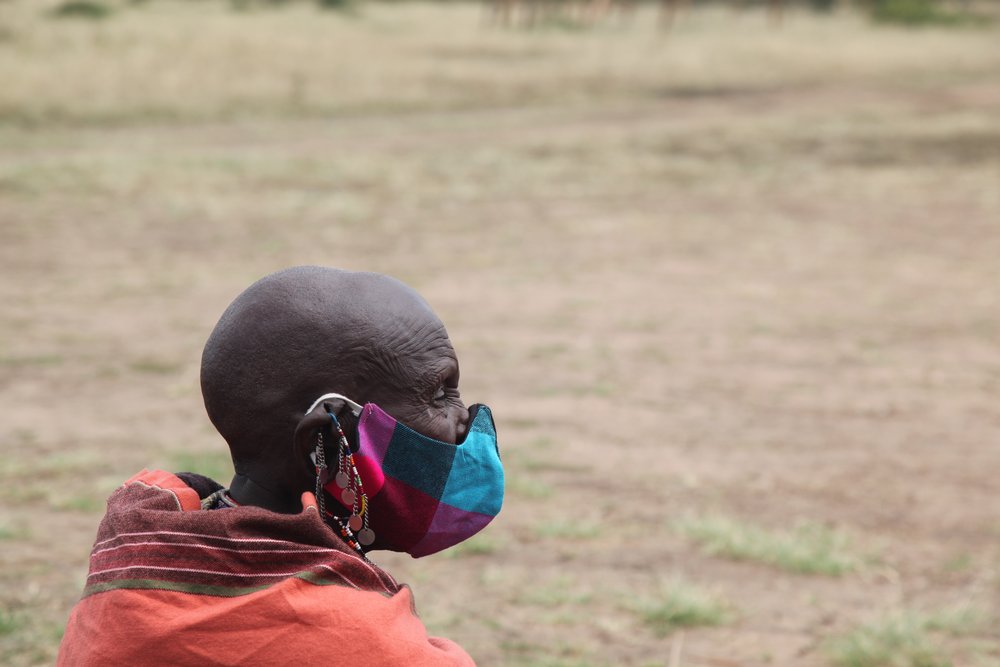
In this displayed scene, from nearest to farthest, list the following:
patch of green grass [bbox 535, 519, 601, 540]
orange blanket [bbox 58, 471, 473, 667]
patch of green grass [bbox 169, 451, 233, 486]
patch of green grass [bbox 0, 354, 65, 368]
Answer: orange blanket [bbox 58, 471, 473, 667]
patch of green grass [bbox 535, 519, 601, 540]
patch of green grass [bbox 169, 451, 233, 486]
patch of green grass [bbox 0, 354, 65, 368]

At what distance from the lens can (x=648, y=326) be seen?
7734mm

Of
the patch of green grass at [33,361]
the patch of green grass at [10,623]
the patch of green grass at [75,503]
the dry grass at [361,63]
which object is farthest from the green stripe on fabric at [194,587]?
the dry grass at [361,63]

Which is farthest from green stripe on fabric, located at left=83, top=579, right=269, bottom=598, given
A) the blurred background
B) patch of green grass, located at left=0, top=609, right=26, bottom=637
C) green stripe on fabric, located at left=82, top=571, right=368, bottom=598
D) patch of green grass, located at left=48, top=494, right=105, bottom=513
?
patch of green grass, located at left=48, top=494, right=105, bottom=513

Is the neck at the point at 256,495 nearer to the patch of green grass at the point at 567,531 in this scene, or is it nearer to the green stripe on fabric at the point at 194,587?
the green stripe on fabric at the point at 194,587

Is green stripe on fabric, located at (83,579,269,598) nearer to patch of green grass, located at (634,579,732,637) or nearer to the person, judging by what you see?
the person

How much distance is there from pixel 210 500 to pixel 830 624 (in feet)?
8.49

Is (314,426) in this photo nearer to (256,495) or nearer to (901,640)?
(256,495)

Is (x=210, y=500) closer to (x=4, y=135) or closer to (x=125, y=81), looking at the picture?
(x=4, y=135)

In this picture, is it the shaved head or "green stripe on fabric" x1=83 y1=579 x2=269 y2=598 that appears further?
the shaved head

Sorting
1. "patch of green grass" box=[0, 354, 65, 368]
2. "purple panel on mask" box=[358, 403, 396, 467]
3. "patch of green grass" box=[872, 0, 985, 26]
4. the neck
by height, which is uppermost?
"patch of green grass" box=[872, 0, 985, 26]

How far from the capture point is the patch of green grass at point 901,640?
11.4ft

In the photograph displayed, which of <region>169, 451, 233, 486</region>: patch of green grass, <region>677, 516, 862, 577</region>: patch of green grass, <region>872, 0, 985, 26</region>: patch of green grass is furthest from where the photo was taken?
<region>872, 0, 985, 26</region>: patch of green grass

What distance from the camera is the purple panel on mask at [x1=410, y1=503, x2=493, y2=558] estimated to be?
70.9 inches

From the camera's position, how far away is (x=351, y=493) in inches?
65.8
